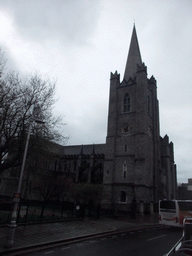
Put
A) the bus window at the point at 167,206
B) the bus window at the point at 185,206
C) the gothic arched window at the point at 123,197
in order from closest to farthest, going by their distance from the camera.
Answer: the bus window at the point at 167,206 → the bus window at the point at 185,206 → the gothic arched window at the point at 123,197

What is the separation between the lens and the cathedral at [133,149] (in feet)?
116

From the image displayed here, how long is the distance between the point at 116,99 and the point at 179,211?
93.3 feet

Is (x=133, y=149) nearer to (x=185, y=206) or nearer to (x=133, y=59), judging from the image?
(x=185, y=206)

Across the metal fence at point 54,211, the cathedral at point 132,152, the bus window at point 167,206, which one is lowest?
the metal fence at point 54,211

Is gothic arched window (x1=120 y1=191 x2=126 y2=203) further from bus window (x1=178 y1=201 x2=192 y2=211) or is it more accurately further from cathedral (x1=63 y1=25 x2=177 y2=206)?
bus window (x1=178 y1=201 x2=192 y2=211)

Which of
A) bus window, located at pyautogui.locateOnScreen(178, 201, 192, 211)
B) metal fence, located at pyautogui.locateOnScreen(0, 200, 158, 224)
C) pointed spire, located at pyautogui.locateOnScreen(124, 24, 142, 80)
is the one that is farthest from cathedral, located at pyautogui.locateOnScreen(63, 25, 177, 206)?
bus window, located at pyautogui.locateOnScreen(178, 201, 192, 211)

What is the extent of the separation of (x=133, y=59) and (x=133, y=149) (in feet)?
75.0

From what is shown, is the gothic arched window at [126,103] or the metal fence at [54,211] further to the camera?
the gothic arched window at [126,103]

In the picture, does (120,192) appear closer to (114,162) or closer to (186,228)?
(114,162)

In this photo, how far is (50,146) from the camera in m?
17.0

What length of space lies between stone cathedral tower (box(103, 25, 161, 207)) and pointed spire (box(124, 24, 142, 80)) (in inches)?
9.2

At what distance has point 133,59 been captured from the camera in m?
47.1

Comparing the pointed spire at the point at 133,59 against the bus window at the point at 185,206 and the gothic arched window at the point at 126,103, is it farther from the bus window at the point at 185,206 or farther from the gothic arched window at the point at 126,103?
the bus window at the point at 185,206

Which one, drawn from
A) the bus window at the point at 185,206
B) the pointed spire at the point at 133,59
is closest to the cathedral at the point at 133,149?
the pointed spire at the point at 133,59
